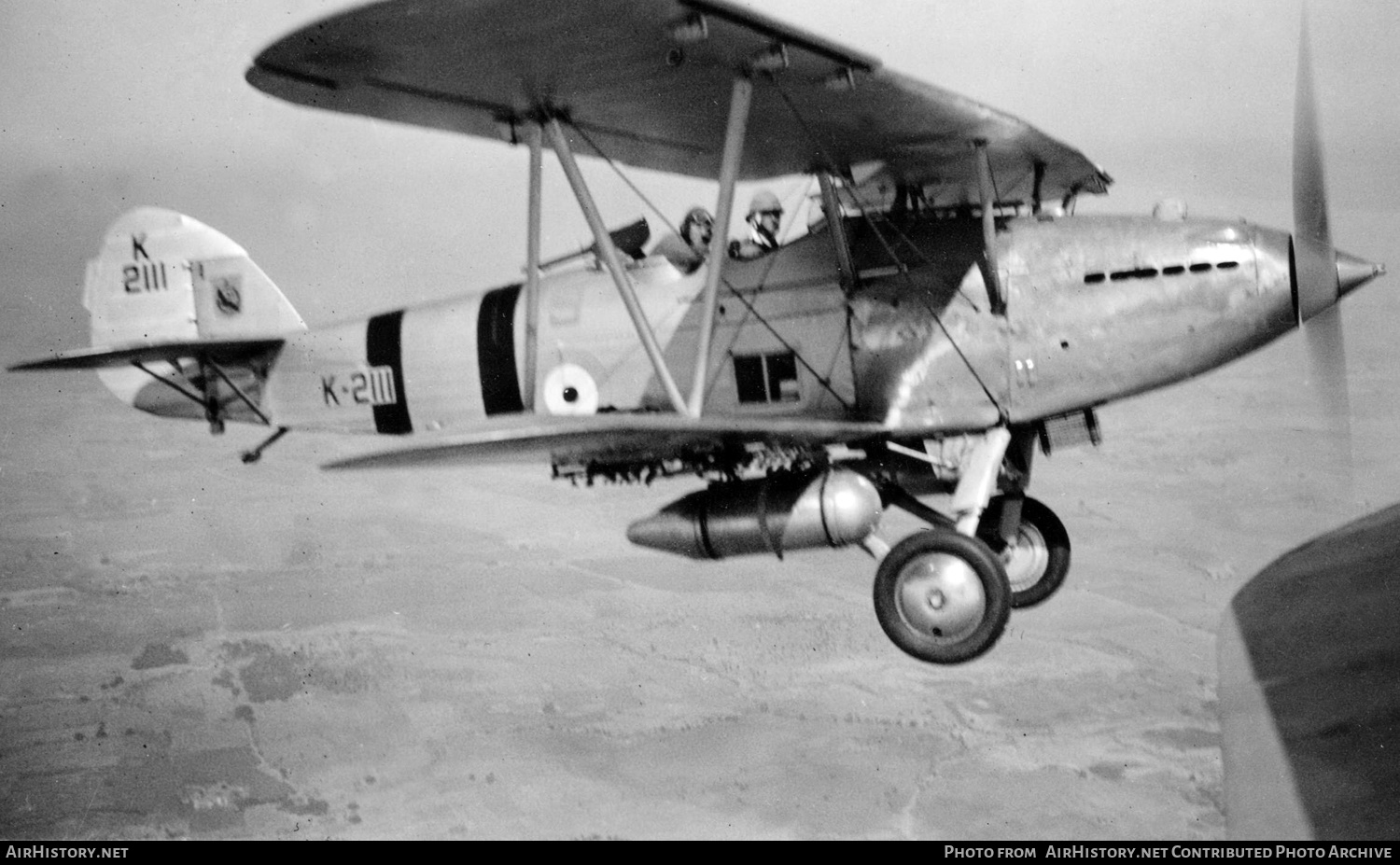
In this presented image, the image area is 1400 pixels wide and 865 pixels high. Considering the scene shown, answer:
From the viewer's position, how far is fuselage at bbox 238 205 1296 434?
5.54m

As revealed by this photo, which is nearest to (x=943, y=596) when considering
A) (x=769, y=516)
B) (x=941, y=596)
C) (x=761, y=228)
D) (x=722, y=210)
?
(x=941, y=596)

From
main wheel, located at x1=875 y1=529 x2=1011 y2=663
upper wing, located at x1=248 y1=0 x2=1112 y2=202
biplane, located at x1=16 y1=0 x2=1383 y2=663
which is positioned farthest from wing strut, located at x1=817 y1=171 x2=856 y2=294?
main wheel, located at x1=875 y1=529 x2=1011 y2=663

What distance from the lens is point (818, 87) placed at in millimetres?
5148

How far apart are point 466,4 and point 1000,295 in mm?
3127

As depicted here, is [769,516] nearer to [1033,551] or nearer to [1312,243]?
[1033,551]

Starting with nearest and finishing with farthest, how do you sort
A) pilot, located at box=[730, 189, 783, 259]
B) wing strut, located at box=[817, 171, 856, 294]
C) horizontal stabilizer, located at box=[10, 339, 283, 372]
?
wing strut, located at box=[817, 171, 856, 294] → horizontal stabilizer, located at box=[10, 339, 283, 372] → pilot, located at box=[730, 189, 783, 259]

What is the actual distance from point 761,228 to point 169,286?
482cm

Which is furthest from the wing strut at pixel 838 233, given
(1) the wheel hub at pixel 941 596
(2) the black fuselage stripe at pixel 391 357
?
(2) the black fuselage stripe at pixel 391 357

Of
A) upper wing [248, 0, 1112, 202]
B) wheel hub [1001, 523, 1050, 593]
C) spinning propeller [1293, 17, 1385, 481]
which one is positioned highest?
upper wing [248, 0, 1112, 202]

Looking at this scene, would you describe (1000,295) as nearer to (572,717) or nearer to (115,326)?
(115,326)

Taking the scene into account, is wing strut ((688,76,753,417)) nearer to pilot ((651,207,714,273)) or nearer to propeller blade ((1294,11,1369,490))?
pilot ((651,207,714,273))

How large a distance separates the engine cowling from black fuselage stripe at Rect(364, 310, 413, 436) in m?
2.39

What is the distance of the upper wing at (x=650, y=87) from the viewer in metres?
4.41

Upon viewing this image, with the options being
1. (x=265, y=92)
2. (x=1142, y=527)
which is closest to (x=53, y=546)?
(x=265, y=92)
